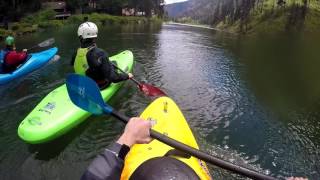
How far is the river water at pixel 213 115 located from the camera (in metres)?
6.21

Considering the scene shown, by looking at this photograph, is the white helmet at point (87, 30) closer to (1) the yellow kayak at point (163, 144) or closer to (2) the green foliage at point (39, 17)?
(1) the yellow kayak at point (163, 144)

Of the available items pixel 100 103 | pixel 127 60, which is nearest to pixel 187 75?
pixel 127 60

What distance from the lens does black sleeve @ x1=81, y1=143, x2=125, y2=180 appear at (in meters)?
2.31

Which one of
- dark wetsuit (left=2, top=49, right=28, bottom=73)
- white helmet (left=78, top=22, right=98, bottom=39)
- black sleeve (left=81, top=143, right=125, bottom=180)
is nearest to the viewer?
black sleeve (left=81, top=143, right=125, bottom=180)

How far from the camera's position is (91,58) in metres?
7.19

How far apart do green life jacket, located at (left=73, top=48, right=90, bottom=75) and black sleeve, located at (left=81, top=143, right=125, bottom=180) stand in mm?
5226

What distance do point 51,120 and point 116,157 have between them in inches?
175

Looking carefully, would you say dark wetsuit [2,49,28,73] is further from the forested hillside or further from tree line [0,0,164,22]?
the forested hillside

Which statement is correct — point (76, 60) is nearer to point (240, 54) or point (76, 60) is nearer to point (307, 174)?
point (307, 174)

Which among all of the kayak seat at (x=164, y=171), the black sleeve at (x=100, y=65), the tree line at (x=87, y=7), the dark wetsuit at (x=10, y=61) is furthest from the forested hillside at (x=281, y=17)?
the kayak seat at (x=164, y=171)

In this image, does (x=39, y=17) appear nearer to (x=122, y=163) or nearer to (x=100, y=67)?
(x=100, y=67)

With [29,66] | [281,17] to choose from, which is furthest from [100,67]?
[281,17]

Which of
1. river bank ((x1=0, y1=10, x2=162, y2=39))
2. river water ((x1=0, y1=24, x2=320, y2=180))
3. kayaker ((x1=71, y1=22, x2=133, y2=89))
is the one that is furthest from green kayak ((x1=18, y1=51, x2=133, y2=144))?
river bank ((x1=0, y1=10, x2=162, y2=39))

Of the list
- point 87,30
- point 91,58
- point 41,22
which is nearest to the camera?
point 87,30
